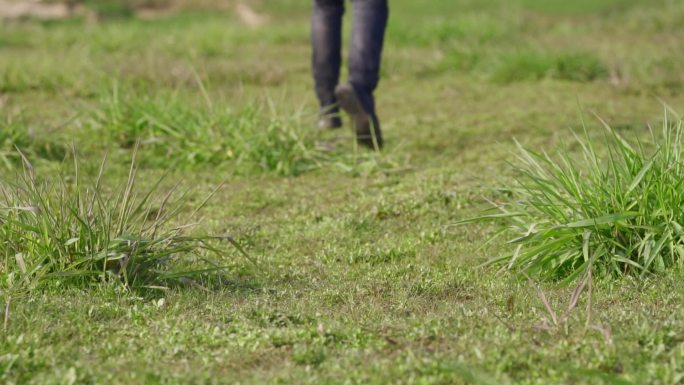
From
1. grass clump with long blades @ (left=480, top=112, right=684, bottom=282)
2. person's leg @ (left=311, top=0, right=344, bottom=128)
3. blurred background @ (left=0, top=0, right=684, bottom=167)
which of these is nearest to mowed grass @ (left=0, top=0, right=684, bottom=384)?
blurred background @ (left=0, top=0, right=684, bottom=167)

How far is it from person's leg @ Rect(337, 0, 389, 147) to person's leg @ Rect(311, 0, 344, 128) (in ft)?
0.97

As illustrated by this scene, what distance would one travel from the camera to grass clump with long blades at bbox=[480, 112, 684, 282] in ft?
13.2

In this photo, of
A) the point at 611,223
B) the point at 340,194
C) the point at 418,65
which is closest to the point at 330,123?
the point at 340,194

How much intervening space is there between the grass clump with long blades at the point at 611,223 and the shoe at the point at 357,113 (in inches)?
81.9

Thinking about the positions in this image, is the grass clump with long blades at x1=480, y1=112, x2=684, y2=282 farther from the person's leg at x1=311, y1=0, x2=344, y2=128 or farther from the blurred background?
the person's leg at x1=311, y1=0, x2=344, y2=128

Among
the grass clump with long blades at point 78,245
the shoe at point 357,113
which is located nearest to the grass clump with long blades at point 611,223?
the grass clump with long blades at point 78,245

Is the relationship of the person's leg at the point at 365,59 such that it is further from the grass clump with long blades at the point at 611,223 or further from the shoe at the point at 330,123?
the grass clump with long blades at the point at 611,223

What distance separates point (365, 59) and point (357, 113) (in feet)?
1.07

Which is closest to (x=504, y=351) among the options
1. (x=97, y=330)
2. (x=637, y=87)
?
(x=97, y=330)

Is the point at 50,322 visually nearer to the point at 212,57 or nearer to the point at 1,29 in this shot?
the point at 212,57

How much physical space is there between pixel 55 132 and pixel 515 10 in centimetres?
721

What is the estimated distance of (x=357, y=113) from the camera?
248 inches

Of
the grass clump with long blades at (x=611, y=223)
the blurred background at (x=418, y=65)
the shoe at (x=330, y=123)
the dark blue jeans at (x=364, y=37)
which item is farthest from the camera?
the blurred background at (x=418, y=65)

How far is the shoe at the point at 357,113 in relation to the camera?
626 centimetres
